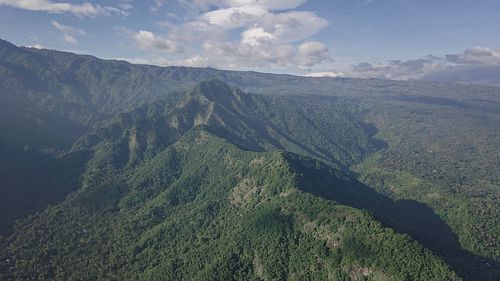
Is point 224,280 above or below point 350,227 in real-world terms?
below

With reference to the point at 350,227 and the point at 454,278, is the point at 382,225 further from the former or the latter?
the point at 454,278

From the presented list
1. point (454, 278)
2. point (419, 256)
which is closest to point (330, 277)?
point (419, 256)

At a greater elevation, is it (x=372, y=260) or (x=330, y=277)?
(x=372, y=260)

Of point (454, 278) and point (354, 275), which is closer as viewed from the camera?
point (454, 278)

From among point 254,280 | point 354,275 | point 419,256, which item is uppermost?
point 419,256

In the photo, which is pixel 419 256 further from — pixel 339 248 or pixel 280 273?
pixel 280 273

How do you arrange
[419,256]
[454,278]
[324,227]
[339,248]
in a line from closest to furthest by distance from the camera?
[454,278] → [419,256] → [339,248] → [324,227]

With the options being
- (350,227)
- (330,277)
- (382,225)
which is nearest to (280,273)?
(330,277)

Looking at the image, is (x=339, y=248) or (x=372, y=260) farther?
(x=339, y=248)

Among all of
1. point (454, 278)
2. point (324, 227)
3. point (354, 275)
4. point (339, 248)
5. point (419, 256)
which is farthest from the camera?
point (324, 227)
